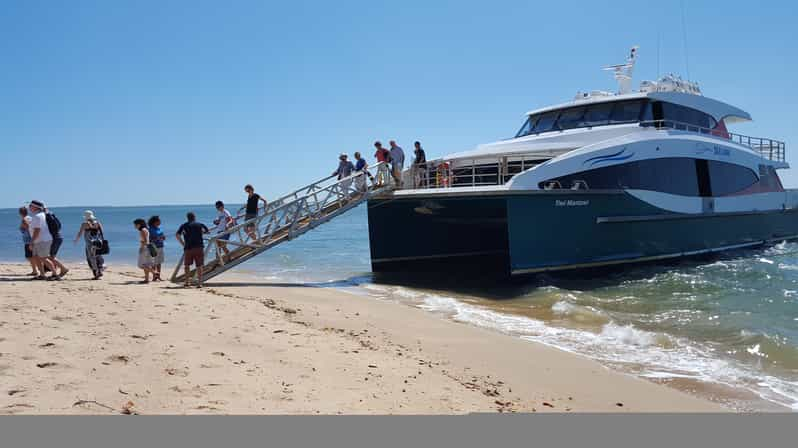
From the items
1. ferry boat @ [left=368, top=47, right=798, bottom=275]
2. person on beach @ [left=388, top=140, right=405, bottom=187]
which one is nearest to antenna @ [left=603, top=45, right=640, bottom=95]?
ferry boat @ [left=368, top=47, right=798, bottom=275]

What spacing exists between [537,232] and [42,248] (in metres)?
9.31

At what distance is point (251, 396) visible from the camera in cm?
424

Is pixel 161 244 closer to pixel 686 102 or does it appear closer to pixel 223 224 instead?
pixel 223 224

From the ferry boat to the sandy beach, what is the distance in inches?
190

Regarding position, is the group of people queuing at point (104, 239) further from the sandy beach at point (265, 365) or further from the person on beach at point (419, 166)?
the person on beach at point (419, 166)

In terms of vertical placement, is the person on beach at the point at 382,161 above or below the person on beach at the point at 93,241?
above

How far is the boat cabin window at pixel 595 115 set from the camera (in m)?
15.3

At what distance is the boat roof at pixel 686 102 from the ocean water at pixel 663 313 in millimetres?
4439

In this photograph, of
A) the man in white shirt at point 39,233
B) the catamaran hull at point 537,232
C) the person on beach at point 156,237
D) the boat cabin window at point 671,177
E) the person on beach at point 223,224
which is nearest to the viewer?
the man in white shirt at point 39,233

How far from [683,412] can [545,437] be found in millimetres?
2122

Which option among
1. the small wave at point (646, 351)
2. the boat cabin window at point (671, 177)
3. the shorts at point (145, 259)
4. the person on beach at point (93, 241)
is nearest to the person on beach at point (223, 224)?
the shorts at point (145, 259)

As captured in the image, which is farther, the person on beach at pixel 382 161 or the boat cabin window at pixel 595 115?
the boat cabin window at pixel 595 115

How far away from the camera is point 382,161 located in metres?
13.6

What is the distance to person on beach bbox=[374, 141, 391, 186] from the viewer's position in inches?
527
